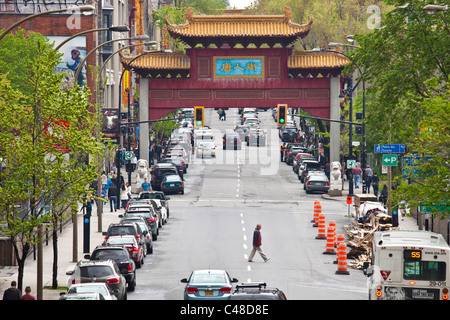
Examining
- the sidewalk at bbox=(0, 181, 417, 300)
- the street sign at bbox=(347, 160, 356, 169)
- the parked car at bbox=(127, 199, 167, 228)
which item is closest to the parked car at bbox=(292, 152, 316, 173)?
the street sign at bbox=(347, 160, 356, 169)

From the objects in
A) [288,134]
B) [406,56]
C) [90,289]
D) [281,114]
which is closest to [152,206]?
[281,114]

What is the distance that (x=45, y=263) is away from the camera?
123ft

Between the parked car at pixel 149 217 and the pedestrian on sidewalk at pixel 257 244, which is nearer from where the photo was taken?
the pedestrian on sidewalk at pixel 257 244

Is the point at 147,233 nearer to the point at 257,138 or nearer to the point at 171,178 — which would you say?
the point at 171,178

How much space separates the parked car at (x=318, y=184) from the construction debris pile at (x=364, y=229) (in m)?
15.1

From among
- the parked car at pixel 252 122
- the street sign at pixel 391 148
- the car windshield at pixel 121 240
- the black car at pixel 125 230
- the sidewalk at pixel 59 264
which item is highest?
the parked car at pixel 252 122

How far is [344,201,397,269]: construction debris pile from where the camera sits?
1503 inches

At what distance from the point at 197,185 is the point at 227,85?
7393 millimetres

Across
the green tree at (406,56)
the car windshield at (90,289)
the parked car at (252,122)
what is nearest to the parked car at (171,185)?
the green tree at (406,56)

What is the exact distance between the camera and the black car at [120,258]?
31.1m

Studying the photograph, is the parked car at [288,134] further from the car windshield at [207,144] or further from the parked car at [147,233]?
the parked car at [147,233]

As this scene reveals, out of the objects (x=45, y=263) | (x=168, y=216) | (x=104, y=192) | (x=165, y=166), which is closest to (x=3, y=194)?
(x=45, y=263)

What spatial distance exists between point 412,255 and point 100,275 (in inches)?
339

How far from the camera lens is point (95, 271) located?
27984 millimetres
